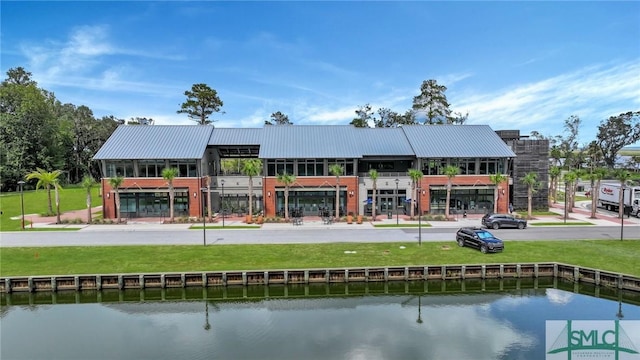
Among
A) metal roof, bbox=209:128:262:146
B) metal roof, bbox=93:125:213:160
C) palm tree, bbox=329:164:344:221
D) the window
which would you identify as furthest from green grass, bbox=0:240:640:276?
metal roof, bbox=209:128:262:146

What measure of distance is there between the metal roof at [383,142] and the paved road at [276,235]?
12955 millimetres

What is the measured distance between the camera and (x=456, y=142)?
2000 inches

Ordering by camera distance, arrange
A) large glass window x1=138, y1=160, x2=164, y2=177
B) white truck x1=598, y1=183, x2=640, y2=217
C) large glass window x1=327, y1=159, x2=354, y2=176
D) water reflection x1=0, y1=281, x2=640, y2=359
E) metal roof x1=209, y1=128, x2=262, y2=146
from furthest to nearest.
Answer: metal roof x1=209, y1=128, x2=262, y2=146, large glass window x1=327, y1=159, x2=354, y2=176, large glass window x1=138, y1=160, x2=164, y2=177, white truck x1=598, y1=183, x2=640, y2=217, water reflection x1=0, y1=281, x2=640, y2=359

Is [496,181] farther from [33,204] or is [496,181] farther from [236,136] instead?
[33,204]

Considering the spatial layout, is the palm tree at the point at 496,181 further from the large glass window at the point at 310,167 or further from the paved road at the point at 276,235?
the large glass window at the point at 310,167

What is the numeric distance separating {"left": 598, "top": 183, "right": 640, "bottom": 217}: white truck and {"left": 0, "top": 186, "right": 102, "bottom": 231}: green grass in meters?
64.0

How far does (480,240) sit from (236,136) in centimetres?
3330

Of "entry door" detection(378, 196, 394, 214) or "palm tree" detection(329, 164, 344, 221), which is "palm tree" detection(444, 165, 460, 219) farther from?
"palm tree" detection(329, 164, 344, 221)

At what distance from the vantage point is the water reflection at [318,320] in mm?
17766

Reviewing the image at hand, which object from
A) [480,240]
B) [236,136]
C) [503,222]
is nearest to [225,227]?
[236,136]

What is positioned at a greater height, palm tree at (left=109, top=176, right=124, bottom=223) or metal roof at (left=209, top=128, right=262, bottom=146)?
metal roof at (left=209, top=128, right=262, bottom=146)

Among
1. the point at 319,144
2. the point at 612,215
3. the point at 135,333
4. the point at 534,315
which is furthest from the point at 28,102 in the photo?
the point at 612,215

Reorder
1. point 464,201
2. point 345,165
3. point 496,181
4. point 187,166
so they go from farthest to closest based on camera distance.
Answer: point 464,201, point 345,165, point 187,166, point 496,181

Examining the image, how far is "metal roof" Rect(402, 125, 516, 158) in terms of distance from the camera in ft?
159
